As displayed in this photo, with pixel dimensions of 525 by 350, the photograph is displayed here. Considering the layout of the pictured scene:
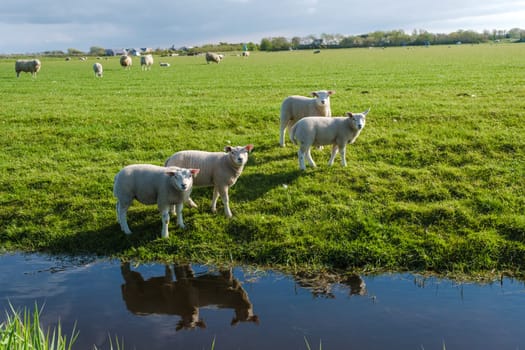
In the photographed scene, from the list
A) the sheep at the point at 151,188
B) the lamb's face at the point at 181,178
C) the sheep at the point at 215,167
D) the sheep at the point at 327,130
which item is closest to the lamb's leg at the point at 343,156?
the sheep at the point at 327,130

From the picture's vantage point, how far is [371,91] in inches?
894

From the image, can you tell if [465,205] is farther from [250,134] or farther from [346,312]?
[250,134]

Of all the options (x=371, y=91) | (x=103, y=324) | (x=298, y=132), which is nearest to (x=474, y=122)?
(x=298, y=132)

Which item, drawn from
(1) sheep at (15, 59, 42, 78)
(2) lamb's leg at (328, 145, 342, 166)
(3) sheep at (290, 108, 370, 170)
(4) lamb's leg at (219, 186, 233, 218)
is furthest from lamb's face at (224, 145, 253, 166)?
(1) sheep at (15, 59, 42, 78)

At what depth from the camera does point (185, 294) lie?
7527 millimetres

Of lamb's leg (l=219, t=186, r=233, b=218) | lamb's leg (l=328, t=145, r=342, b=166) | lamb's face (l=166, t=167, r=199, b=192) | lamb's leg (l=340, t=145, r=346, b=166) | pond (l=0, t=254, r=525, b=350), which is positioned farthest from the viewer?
lamb's leg (l=328, t=145, r=342, b=166)

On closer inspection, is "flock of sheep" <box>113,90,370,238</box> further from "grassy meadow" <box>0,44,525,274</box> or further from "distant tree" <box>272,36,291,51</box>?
"distant tree" <box>272,36,291,51</box>

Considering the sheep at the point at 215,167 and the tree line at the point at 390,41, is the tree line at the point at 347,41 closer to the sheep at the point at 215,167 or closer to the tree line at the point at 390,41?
the tree line at the point at 390,41

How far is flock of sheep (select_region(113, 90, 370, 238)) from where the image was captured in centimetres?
893

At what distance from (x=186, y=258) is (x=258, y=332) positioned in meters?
2.90

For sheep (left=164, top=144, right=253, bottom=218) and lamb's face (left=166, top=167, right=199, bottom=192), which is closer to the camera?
lamb's face (left=166, top=167, right=199, bottom=192)

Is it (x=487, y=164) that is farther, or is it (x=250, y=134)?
(x=250, y=134)

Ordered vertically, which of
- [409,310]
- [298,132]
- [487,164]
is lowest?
[409,310]

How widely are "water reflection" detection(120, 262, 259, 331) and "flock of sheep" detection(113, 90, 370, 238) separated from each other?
4.10 ft
